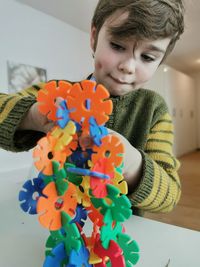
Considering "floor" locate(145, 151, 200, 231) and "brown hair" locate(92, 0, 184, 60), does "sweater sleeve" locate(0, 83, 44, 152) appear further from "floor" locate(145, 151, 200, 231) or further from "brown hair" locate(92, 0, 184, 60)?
"floor" locate(145, 151, 200, 231)

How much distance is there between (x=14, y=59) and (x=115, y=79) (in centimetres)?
181

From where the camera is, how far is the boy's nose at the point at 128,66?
1.17 feet

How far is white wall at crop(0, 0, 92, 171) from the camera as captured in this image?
1952mm

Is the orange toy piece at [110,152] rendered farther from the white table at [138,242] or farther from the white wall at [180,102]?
the white wall at [180,102]

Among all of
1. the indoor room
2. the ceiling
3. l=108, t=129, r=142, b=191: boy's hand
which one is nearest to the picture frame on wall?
the indoor room

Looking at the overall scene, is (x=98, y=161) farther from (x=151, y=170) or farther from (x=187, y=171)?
(x=187, y=171)

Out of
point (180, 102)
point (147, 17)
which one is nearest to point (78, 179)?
point (147, 17)

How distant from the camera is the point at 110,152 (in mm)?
224

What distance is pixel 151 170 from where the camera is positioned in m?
0.35

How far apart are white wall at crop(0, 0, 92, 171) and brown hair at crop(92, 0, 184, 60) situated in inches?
66.8

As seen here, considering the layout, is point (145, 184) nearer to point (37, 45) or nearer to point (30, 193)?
point (30, 193)

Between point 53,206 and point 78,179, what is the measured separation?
4cm

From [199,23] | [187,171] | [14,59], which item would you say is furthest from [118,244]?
[187,171]

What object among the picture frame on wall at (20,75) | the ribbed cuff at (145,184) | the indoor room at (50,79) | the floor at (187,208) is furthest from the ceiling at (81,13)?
the ribbed cuff at (145,184)
